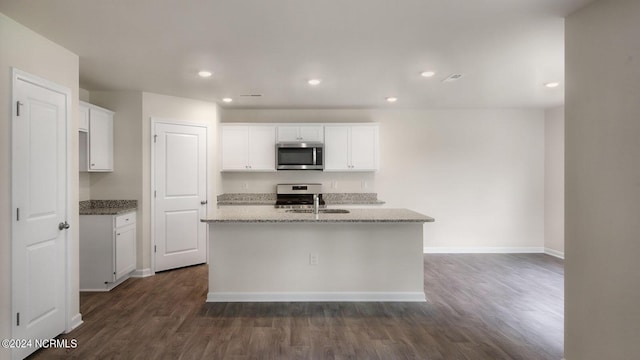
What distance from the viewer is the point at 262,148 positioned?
17.7 feet

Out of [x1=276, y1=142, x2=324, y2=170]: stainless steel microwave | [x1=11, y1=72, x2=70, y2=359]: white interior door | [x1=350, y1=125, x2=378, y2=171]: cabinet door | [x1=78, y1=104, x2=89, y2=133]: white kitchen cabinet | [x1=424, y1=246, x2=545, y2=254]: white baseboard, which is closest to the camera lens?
[x1=11, y1=72, x2=70, y2=359]: white interior door

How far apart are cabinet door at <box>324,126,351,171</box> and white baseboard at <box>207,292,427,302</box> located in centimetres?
234

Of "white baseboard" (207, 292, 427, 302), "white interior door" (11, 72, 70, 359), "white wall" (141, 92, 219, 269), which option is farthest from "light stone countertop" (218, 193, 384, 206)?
"white interior door" (11, 72, 70, 359)

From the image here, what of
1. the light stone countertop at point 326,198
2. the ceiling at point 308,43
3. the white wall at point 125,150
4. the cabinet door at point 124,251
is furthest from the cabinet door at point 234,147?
the cabinet door at point 124,251

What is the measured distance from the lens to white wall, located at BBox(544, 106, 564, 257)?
538 centimetres

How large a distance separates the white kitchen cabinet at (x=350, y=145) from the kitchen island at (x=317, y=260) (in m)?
1.97

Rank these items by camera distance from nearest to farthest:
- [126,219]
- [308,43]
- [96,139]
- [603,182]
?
[603,182]
[308,43]
[96,139]
[126,219]

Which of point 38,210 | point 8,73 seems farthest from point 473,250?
point 8,73

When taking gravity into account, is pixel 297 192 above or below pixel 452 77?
below

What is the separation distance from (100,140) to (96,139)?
0.08m

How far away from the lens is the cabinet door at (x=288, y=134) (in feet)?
17.6

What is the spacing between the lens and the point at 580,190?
2186 mm

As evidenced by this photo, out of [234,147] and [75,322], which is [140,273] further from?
[234,147]

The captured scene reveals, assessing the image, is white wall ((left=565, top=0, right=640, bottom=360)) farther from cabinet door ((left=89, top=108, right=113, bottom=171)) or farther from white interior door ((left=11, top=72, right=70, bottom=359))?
cabinet door ((left=89, top=108, right=113, bottom=171))
